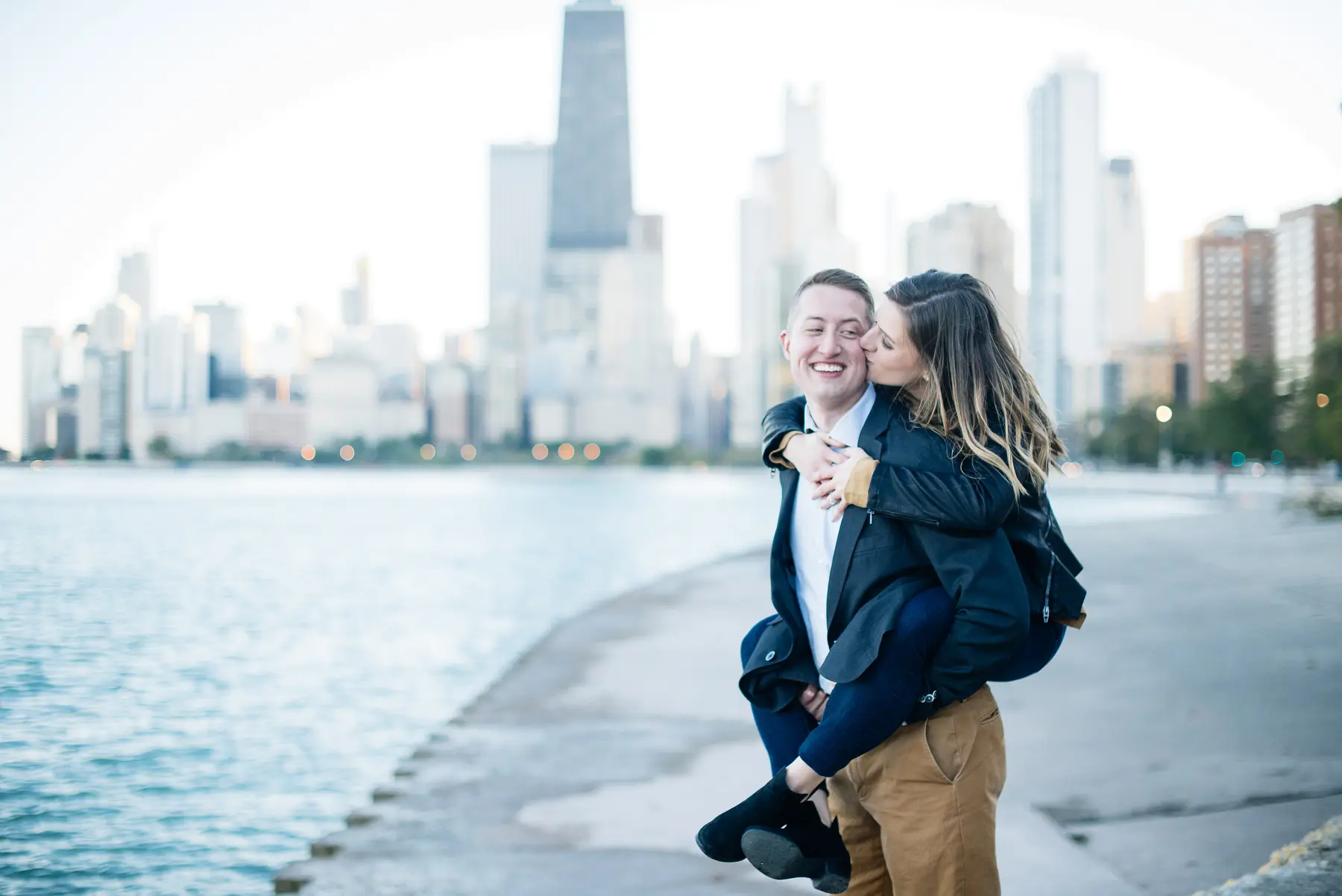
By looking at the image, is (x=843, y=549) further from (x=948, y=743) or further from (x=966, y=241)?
(x=966, y=241)

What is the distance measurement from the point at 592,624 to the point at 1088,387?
15029 centimetres

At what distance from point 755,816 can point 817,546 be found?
560 mm

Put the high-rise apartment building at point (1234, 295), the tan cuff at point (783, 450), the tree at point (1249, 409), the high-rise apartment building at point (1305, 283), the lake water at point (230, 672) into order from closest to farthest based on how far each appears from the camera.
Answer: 1. the tan cuff at point (783, 450)
2. the lake water at point (230, 672)
3. the high-rise apartment building at point (1305, 283)
4. the tree at point (1249, 409)
5. the high-rise apartment building at point (1234, 295)

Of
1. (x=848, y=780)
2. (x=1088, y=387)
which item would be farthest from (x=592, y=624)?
(x=1088, y=387)

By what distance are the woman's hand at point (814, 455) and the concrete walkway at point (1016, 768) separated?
241 cm

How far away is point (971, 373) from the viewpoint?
2248 millimetres

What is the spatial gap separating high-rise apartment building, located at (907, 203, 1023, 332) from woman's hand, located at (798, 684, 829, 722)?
144 m

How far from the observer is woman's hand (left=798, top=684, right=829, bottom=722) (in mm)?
2359

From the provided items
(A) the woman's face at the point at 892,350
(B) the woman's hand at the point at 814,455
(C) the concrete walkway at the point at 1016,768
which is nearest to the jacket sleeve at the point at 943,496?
(B) the woman's hand at the point at 814,455

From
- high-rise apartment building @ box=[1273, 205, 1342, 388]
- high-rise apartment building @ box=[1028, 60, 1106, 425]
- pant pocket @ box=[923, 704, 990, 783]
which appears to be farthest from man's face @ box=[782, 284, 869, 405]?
high-rise apartment building @ box=[1028, 60, 1106, 425]

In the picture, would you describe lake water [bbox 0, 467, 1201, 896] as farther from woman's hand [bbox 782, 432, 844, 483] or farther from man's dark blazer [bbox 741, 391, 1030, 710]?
woman's hand [bbox 782, 432, 844, 483]

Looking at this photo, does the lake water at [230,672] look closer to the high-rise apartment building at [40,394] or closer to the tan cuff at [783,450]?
the high-rise apartment building at [40,394]

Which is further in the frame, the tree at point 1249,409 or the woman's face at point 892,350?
the tree at point 1249,409

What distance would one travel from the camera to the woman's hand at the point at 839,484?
7.19ft
